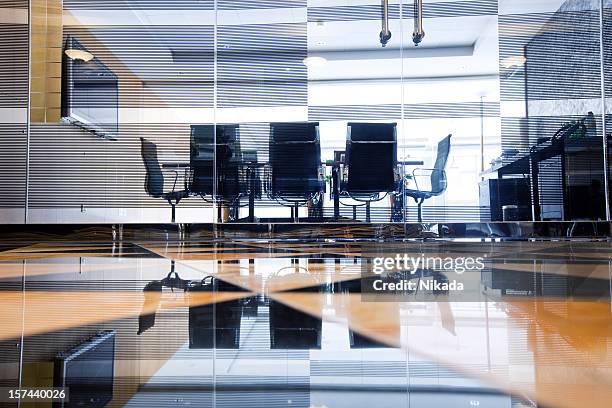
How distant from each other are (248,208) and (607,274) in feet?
9.91

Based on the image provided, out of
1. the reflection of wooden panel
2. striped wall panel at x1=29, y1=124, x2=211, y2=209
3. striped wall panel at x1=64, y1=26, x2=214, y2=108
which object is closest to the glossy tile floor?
striped wall panel at x1=29, y1=124, x2=211, y2=209

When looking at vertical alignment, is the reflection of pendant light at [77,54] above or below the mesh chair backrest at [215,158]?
above

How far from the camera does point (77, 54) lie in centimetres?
427

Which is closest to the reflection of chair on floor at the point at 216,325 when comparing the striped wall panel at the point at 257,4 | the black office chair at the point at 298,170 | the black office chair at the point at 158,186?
the black office chair at the point at 298,170

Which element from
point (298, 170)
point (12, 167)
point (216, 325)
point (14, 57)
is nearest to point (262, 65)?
point (298, 170)

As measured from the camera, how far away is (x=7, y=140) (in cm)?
415

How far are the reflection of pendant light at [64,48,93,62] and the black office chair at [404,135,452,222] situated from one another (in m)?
3.14

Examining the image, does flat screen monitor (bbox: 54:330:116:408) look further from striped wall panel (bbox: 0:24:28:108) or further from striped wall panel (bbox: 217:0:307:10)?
striped wall panel (bbox: 0:24:28:108)

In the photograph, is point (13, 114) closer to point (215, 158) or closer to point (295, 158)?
point (215, 158)

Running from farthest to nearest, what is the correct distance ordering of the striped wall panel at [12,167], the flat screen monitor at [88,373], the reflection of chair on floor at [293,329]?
the striped wall panel at [12,167], the reflection of chair on floor at [293,329], the flat screen monitor at [88,373]

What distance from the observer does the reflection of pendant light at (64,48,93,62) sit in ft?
14.0

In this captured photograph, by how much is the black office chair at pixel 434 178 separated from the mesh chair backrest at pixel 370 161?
0.21 meters

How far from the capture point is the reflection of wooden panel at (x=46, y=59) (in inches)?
166

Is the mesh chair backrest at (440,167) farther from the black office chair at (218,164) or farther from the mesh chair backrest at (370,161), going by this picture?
the black office chair at (218,164)
